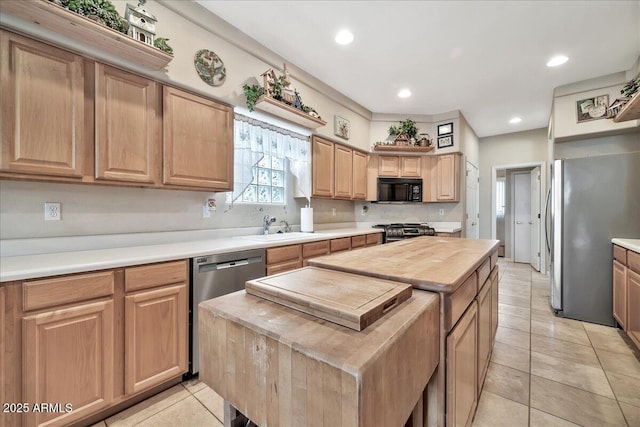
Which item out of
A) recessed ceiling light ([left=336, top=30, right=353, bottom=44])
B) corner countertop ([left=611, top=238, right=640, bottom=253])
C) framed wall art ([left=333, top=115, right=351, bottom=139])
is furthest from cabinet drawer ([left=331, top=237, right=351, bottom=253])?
corner countertop ([left=611, top=238, right=640, bottom=253])

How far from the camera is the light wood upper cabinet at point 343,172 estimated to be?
397cm

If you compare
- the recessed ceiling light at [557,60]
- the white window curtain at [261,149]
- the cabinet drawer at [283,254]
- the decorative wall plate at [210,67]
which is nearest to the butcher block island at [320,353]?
the cabinet drawer at [283,254]

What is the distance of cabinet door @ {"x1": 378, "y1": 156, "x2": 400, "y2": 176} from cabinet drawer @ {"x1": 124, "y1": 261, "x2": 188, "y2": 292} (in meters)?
3.68

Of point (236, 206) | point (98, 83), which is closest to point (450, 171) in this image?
point (236, 206)

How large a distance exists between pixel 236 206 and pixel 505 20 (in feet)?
10.1

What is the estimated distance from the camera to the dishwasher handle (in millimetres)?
1919

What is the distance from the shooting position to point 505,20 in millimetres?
2445

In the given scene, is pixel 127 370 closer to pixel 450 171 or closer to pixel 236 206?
pixel 236 206

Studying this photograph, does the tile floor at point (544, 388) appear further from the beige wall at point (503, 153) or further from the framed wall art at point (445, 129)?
the beige wall at point (503, 153)

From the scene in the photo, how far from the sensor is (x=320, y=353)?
1.83 ft

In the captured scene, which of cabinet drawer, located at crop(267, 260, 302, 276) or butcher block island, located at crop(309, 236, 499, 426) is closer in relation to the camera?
butcher block island, located at crop(309, 236, 499, 426)

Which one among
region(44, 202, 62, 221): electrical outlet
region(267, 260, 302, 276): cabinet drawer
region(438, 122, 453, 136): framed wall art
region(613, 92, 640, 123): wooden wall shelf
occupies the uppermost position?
region(438, 122, 453, 136): framed wall art

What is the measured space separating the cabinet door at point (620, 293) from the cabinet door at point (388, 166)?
9.51 ft

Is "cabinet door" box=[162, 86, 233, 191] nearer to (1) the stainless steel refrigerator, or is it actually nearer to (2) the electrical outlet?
(2) the electrical outlet
